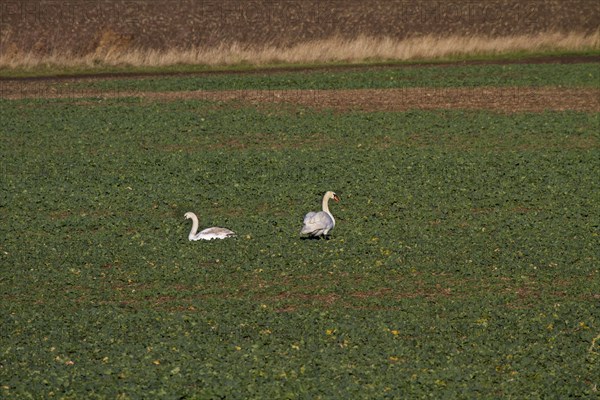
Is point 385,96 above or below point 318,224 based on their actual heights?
below

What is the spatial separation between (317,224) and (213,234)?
157 centimetres

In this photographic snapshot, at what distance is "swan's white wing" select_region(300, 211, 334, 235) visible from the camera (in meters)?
16.7

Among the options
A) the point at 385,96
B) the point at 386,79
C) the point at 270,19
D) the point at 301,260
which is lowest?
the point at 270,19

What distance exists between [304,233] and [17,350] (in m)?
5.45

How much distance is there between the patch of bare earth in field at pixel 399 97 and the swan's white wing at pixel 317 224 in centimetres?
1208

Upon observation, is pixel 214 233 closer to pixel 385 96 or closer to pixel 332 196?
pixel 332 196

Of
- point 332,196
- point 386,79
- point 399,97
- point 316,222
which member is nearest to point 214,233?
point 316,222

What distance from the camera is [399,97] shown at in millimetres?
30188

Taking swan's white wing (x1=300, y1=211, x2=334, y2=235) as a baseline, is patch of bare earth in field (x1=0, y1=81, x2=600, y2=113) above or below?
below

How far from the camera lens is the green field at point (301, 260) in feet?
39.3

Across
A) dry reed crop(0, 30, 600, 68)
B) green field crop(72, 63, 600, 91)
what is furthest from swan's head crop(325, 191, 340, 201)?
dry reed crop(0, 30, 600, 68)

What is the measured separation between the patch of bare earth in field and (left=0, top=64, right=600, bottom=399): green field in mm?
1855

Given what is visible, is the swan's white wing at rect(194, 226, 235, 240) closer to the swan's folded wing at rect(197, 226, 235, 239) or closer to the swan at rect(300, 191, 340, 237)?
the swan's folded wing at rect(197, 226, 235, 239)

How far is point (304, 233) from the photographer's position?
16.8m
